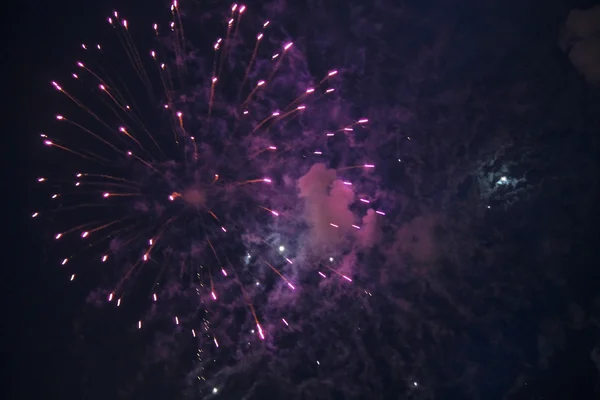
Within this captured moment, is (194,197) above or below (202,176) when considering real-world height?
below

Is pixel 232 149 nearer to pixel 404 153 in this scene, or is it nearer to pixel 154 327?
pixel 404 153

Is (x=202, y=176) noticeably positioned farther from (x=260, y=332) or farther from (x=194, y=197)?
(x=260, y=332)

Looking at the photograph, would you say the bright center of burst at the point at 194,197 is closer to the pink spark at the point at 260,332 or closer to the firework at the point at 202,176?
the firework at the point at 202,176

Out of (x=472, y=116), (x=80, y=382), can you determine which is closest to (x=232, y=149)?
(x=472, y=116)

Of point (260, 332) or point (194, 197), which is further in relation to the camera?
point (260, 332)

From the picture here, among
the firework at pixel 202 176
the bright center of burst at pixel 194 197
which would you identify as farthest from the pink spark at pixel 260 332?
the bright center of burst at pixel 194 197

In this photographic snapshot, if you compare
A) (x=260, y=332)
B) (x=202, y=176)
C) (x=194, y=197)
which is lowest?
(x=260, y=332)

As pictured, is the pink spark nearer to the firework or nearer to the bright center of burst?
the firework

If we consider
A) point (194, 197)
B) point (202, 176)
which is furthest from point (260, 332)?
point (202, 176)
